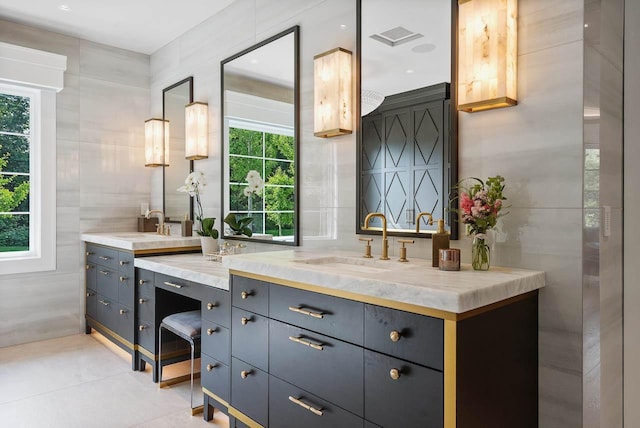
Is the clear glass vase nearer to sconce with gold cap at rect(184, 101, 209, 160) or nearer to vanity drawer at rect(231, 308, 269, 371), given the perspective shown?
vanity drawer at rect(231, 308, 269, 371)

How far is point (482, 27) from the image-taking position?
1807 mm

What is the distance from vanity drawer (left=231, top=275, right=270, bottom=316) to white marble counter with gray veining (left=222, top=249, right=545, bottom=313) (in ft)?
0.19

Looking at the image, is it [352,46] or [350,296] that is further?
[352,46]

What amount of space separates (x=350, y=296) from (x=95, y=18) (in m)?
3.32

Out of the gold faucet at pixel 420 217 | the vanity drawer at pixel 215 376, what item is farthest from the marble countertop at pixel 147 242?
the gold faucet at pixel 420 217

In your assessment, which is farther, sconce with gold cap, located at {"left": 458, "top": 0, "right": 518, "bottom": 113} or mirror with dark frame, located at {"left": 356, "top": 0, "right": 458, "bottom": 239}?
mirror with dark frame, located at {"left": 356, "top": 0, "right": 458, "bottom": 239}

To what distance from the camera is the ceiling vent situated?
2191mm

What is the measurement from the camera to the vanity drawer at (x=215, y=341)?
2.30m

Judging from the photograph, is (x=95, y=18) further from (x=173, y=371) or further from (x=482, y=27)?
(x=482, y=27)

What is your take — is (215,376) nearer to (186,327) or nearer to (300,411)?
(186,327)

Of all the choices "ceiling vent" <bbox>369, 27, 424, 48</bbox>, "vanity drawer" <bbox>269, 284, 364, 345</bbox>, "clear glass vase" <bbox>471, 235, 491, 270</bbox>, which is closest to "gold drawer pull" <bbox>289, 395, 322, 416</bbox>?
"vanity drawer" <bbox>269, 284, 364, 345</bbox>

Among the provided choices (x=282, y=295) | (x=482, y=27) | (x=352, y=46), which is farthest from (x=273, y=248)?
(x=482, y=27)

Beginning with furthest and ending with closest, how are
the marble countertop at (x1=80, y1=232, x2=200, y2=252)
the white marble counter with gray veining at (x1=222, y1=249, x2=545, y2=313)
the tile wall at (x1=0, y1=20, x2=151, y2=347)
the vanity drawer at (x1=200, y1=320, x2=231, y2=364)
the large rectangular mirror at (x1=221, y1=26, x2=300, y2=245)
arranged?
the tile wall at (x1=0, y1=20, x2=151, y2=347) → the marble countertop at (x1=80, y1=232, x2=200, y2=252) → the large rectangular mirror at (x1=221, y1=26, x2=300, y2=245) → the vanity drawer at (x1=200, y1=320, x2=231, y2=364) → the white marble counter with gray veining at (x1=222, y1=249, x2=545, y2=313)

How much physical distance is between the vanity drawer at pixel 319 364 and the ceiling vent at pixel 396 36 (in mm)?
1470
